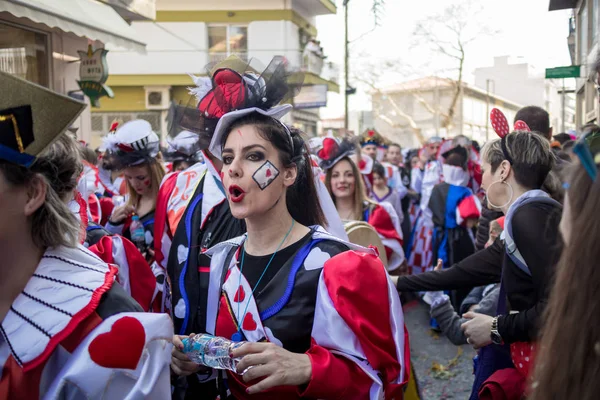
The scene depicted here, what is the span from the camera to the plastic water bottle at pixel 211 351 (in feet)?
7.09

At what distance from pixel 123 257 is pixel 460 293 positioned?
545cm

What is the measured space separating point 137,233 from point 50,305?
124 inches

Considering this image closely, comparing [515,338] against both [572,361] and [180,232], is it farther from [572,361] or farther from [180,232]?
[180,232]

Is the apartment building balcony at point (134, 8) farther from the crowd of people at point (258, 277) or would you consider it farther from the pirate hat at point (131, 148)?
the crowd of people at point (258, 277)

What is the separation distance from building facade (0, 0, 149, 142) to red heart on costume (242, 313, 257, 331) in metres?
5.95

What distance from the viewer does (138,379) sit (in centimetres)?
178

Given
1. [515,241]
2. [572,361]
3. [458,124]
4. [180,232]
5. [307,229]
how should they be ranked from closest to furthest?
[572,361] → [307,229] → [515,241] → [180,232] → [458,124]

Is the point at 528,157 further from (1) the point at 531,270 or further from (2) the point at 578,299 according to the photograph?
(2) the point at 578,299

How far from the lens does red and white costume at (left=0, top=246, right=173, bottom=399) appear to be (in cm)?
170

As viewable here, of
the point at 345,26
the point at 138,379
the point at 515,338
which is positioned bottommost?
the point at 515,338

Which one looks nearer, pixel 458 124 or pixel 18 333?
pixel 18 333

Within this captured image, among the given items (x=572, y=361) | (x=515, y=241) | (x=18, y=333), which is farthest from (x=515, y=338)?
(x=18, y=333)

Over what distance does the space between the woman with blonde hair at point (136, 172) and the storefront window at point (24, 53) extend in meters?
4.28

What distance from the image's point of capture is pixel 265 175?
8.22 ft
